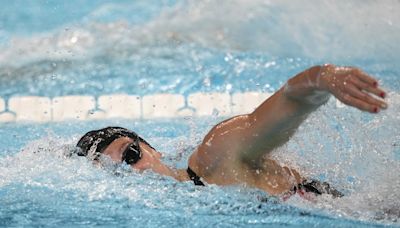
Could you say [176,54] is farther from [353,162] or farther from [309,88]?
[309,88]

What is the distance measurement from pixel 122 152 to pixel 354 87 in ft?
2.49

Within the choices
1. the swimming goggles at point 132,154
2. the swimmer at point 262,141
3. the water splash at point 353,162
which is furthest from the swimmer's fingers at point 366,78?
the swimming goggles at point 132,154

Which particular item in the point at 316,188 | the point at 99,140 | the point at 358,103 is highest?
the point at 358,103

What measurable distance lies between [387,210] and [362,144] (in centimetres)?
35

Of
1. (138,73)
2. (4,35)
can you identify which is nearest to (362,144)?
(138,73)

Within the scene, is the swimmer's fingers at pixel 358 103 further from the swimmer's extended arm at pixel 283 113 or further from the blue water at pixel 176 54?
the blue water at pixel 176 54

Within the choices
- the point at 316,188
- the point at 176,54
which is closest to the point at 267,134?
the point at 316,188

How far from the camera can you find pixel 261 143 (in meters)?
1.55

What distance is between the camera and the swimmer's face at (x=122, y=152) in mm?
1790

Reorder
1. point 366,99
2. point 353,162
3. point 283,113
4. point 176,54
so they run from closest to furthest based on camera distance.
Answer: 1. point 366,99
2. point 283,113
3. point 353,162
4. point 176,54

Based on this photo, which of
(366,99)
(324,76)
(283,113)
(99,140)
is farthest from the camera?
(99,140)

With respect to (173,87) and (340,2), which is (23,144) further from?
(340,2)

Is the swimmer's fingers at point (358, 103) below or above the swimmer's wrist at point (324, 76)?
below

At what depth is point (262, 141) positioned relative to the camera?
1546 mm
